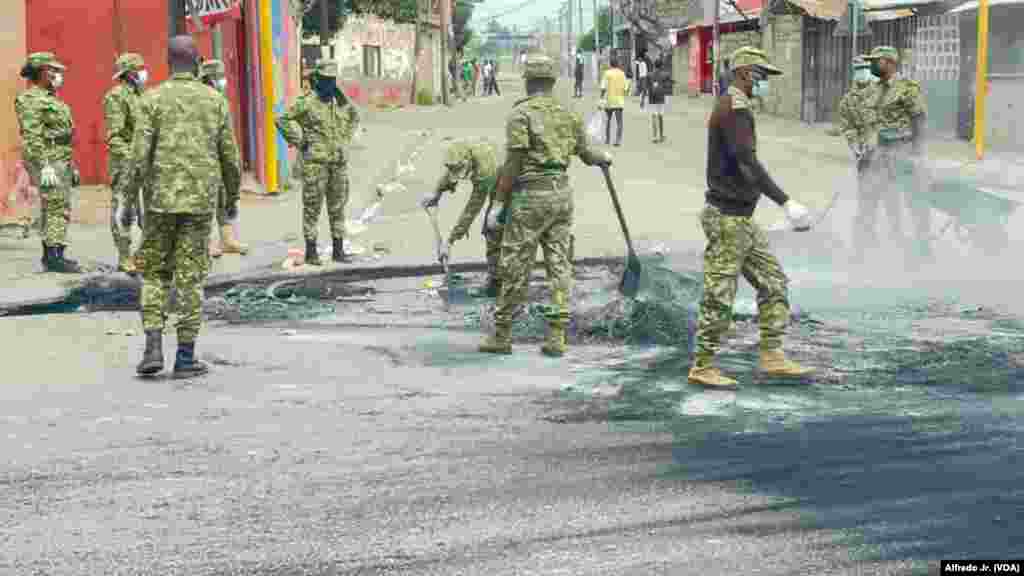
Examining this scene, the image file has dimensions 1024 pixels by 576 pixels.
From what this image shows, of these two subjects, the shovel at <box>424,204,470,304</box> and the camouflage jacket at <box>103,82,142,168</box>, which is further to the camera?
the camouflage jacket at <box>103,82,142,168</box>

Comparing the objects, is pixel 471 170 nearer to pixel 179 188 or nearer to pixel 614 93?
pixel 179 188

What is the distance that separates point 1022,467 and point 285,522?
2885mm

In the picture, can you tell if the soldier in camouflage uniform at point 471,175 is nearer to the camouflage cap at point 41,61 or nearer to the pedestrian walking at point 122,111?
the pedestrian walking at point 122,111

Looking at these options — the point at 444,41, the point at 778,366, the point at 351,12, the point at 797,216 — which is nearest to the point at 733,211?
the point at 797,216

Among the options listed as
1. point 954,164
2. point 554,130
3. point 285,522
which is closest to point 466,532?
point 285,522

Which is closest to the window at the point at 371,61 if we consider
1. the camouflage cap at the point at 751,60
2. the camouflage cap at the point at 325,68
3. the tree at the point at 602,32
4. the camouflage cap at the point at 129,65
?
the camouflage cap at the point at 325,68

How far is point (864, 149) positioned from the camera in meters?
12.4

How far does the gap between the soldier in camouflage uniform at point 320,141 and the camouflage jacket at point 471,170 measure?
7.68 ft

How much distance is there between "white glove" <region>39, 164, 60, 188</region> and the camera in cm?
1210

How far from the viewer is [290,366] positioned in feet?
26.9

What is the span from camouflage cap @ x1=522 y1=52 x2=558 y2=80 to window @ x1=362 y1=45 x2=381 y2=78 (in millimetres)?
47543

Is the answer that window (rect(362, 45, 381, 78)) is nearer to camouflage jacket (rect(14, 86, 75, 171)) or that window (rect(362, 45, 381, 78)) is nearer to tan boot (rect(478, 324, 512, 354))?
camouflage jacket (rect(14, 86, 75, 171))

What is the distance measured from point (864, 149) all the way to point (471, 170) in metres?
4.04

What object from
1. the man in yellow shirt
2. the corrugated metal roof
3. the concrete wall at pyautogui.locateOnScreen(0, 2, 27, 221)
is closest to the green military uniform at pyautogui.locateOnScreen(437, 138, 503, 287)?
the concrete wall at pyautogui.locateOnScreen(0, 2, 27, 221)
